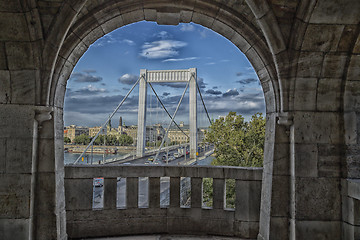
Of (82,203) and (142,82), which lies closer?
(82,203)

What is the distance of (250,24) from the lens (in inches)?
97.7

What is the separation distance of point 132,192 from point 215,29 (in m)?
1.87

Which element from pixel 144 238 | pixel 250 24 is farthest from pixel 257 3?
pixel 144 238

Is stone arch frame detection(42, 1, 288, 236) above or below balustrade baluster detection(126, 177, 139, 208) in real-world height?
above

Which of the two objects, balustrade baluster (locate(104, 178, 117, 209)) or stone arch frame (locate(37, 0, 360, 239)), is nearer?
stone arch frame (locate(37, 0, 360, 239))

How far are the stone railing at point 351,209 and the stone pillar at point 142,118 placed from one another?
12065 millimetres

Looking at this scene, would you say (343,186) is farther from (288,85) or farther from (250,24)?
(250,24)

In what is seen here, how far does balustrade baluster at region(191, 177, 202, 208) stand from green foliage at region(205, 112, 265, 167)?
1004 centimetres

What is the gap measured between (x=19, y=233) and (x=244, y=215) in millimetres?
2032

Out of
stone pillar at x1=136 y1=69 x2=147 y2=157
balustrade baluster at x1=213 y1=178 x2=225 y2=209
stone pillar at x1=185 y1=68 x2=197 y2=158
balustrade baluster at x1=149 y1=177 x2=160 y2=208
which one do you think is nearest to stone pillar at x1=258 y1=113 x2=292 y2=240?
balustrade baluster at x1=213 y1=178 x2=225 y2=209

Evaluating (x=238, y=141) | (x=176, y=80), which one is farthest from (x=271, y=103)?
(x=176, y=80)

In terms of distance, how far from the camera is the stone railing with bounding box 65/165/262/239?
268 centimetres

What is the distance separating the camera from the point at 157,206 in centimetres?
279

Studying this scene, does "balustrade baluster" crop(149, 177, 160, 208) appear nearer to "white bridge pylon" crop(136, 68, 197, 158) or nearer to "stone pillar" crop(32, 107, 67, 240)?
"stone pillar" crop(32, 107, 67, 240)
